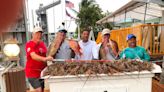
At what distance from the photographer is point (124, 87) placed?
276cm

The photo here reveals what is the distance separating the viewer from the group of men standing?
12.2 feet

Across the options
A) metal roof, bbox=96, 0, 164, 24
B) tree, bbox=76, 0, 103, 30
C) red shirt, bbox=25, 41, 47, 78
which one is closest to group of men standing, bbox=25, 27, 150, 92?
red shirt, bbox=25, 41, 47, 78

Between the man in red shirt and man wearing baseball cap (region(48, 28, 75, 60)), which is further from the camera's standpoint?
the man in red shirt

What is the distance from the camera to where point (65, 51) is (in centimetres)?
372

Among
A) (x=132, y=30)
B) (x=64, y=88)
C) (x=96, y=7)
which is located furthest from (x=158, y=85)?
(x=96, y=7)

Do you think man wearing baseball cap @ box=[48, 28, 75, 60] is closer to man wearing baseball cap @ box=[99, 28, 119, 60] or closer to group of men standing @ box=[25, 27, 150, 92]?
group of men standing @ box=[25, 27, 150, 92]

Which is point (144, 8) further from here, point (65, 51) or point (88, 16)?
point (88, 16)

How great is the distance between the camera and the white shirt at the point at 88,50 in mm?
3915

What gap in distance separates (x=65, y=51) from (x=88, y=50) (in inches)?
18.4

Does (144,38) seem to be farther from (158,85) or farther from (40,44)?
(40,44)

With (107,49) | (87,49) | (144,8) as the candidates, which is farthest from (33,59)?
(144,8)

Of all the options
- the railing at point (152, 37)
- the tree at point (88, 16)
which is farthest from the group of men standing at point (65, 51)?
the tree at point (88, 16)

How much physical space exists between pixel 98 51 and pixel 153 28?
3574 millimetres

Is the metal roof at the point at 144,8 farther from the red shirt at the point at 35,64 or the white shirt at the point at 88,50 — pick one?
the red shirt at the point at 35,64
